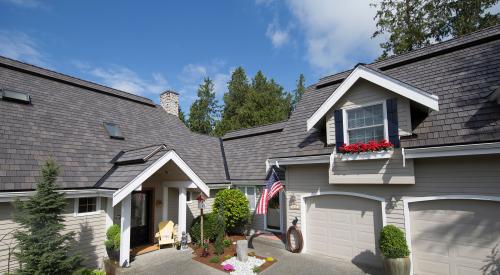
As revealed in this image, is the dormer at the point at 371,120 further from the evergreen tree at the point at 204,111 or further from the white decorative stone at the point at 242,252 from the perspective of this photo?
the evergreen tree at the point at 204,111

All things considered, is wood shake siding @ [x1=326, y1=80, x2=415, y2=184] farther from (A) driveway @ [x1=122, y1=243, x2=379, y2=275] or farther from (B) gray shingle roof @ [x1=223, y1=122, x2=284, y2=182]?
(B) gray shingle roof @ [x1=223, y1=122, x2=284, y2=182]

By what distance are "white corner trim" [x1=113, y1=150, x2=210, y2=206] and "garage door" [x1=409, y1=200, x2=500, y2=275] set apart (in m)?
7.58

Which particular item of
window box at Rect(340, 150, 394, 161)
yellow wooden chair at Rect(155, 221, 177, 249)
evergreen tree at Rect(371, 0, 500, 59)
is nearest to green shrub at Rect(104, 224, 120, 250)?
yellow wooden chair at Rect(155, 221, 177, 249)

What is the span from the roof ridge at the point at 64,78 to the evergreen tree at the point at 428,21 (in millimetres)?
19522

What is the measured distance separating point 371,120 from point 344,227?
3.86 m

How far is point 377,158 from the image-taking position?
27.3 ft

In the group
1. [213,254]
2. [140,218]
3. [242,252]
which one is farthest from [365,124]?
[140,218]

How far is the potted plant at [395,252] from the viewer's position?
740cm

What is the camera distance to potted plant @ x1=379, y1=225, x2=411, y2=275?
7.40 m

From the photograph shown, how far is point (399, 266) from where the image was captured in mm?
7367

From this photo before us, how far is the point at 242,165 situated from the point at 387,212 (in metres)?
8.25

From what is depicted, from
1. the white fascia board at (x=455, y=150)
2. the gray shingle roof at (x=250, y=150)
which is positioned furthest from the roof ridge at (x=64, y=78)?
the white fascia board at (x=455, y=150)

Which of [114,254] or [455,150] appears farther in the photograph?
[114,254]

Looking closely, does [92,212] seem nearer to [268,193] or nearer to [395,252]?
[268,193]
